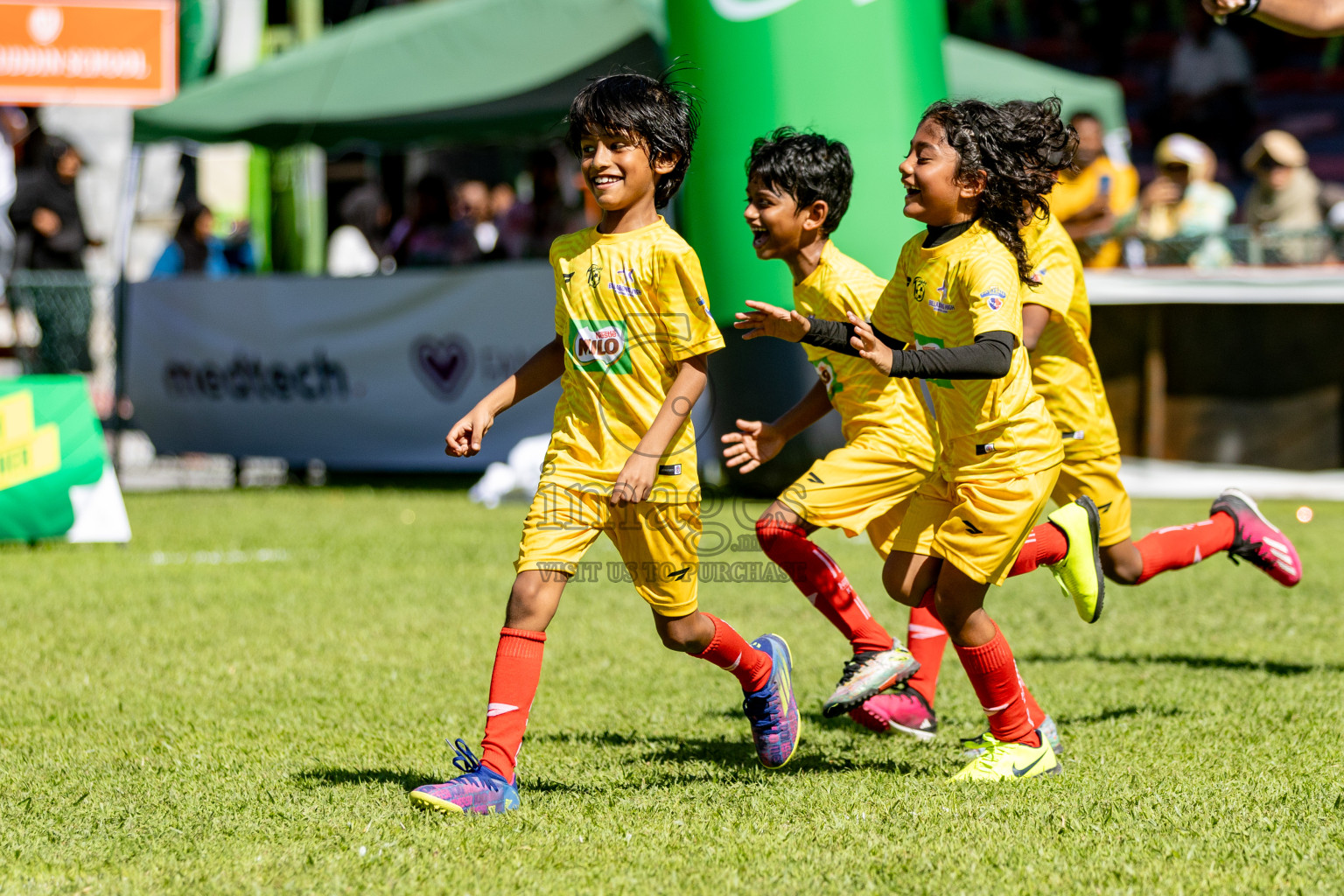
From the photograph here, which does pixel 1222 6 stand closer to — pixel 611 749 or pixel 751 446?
pixel 751 446

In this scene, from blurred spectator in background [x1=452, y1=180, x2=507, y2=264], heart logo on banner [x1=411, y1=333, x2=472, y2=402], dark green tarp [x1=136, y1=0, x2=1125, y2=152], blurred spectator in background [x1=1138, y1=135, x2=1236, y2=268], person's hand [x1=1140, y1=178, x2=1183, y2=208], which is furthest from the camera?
blurred spectator in background [x1=452, y1=180, x2=507, y2=264]

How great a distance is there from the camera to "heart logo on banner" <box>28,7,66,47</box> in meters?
13.1

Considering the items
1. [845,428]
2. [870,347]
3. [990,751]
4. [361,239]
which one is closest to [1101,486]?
[845,428]

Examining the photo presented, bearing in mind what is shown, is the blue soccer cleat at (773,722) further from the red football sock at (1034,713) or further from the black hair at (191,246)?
the black hair at (191,246)

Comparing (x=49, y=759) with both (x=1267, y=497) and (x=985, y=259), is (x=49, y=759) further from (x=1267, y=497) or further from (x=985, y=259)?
(x=1267, y=497)

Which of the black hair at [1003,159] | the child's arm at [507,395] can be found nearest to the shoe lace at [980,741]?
the black hair at [1003,159]

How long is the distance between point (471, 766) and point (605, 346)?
3.70 ft

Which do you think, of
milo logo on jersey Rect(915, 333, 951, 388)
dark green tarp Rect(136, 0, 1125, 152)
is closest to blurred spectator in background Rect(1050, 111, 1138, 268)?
dark green tarp Rect(136, 0, 1125, 152)

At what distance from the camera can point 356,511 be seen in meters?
11.0

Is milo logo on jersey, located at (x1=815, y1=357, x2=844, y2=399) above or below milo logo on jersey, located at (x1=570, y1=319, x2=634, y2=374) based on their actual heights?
below

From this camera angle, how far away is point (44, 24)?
43.5ft

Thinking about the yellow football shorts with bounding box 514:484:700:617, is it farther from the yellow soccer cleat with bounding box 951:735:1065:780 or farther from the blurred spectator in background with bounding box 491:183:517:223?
the blurred spectator in background with bounding box 491:183:517:223

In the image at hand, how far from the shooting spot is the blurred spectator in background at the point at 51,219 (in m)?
14.9

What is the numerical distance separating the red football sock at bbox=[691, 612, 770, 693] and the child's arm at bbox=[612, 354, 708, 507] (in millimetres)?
580
